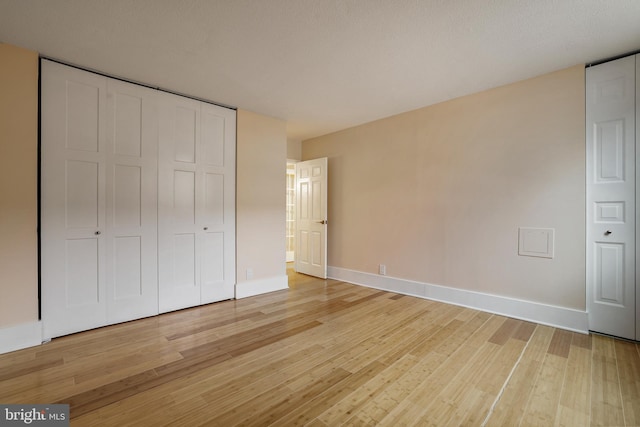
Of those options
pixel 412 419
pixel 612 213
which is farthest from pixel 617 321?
pixel 412 419

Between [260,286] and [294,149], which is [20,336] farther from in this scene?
[294,149]

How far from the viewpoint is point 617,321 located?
2592 mm

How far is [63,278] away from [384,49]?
3.67 meters

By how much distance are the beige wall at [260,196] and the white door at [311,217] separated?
860 mm

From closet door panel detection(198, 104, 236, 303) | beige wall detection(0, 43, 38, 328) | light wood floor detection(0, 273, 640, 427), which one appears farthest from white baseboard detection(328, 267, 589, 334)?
beige wall detection(0, 43, 38, 328)

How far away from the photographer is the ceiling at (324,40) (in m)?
1.98

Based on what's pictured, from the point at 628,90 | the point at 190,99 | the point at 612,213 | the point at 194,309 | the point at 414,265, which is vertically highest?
the point at 190,99

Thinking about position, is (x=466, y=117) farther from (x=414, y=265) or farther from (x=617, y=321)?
(x=617, y=321)

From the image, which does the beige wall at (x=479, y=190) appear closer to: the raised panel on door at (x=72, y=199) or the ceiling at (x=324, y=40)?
the ceiling at (x=324, y=40)

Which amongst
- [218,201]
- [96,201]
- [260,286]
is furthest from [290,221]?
[96,201]

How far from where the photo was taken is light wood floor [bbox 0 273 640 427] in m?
1.64

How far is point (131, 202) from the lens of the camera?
3045 mm

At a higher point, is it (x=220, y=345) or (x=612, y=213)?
(x=612, y=213)

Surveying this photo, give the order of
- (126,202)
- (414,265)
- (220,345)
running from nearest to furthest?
(220,345) < (126,202) < (414,265)
